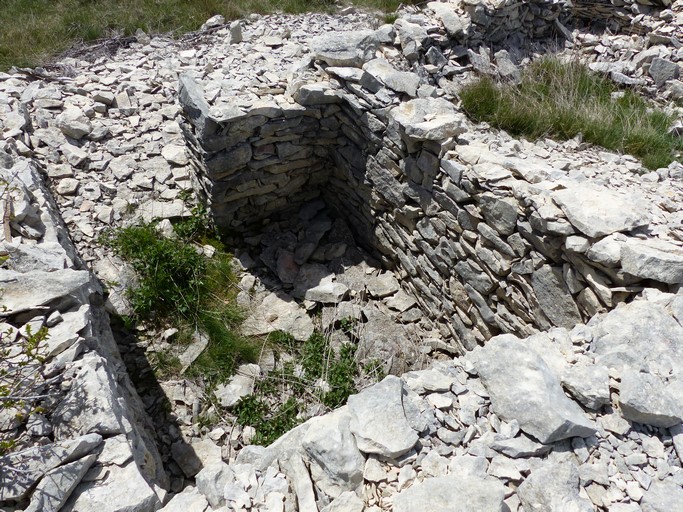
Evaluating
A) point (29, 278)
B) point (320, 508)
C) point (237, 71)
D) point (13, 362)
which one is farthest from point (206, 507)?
point (237, 71)

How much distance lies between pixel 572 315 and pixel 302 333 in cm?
237

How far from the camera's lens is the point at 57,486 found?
2232 millimetres

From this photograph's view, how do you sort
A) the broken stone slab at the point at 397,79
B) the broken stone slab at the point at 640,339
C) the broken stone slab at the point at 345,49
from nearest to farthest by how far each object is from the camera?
the broken stone slab at the point at 640,339
the broken stone slab at the point at 397,79
the broken stone slab at the point at 345,49

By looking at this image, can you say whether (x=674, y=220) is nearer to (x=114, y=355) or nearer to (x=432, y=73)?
(x=432, y=73)

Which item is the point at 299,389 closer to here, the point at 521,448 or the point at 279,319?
the point at 279,319

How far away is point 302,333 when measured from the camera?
15.7 feet

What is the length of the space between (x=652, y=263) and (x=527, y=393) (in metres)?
1.14

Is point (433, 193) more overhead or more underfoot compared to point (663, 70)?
more underfoot

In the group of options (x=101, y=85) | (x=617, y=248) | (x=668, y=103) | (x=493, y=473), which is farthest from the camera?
(x=101, y=85)

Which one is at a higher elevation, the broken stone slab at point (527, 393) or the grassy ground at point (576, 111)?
the grassy ground at point (576, 111)

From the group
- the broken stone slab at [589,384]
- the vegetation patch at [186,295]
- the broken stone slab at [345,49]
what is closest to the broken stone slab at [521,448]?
the broken stone slab at [589,384]

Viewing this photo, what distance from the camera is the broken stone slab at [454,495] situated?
2025mm

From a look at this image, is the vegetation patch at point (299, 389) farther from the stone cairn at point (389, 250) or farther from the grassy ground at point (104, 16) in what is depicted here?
the grassy ground at point (104, 16)

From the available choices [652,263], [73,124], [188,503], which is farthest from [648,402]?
[73,124]
